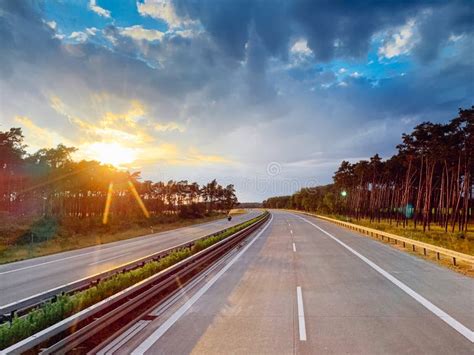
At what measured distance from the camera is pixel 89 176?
2525 inches

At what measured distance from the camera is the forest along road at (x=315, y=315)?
5.45m

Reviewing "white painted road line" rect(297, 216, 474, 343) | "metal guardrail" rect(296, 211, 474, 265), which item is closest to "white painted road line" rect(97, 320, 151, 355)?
"white painted road line" rect(297, 216, 474, 343)

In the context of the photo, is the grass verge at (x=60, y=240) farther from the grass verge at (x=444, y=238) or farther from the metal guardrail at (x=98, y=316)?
the grass verge at (x=444, y=238)

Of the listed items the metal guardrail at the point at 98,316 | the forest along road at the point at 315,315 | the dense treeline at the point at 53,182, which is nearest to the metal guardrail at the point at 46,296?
the metal guardrail at the point at 98,316

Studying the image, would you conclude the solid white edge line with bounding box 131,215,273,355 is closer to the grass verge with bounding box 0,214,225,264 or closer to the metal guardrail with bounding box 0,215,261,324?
the metal guardrail with bounding box 0,215,261,324

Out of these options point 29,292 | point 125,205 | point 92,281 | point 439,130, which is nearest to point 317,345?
point 92,281

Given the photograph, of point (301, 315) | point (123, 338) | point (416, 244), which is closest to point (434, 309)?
point (301, 315)

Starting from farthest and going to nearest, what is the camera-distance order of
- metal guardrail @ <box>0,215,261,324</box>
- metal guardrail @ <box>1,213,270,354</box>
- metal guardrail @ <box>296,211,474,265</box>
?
metal guardrail @ <box>296,211,474,265</box>, metal guardrail @ <box>0,215,261,324</box>, metal guardrail @ <box>1,213,270,354</box>

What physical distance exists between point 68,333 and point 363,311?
5.57m

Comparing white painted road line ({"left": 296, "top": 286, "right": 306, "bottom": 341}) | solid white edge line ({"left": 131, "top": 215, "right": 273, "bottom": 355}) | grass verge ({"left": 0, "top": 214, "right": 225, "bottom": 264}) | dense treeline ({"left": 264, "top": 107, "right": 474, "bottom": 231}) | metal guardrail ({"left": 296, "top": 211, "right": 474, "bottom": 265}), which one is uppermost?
dense treeline ({"left": 264, "top": 107, "right": 474, "bottom": 231})

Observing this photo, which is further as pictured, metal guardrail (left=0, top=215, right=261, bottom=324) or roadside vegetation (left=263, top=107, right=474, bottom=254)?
roadside vegetation (left=263, top=107, right=474, bottom=254)

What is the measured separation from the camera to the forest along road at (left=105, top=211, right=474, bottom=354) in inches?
214

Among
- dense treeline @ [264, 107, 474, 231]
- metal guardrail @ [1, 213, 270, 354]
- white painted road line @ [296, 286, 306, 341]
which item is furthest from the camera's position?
dense treeline @ [264, 107, 474, 231]

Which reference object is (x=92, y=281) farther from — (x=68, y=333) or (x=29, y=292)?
(x=68, y=333)
